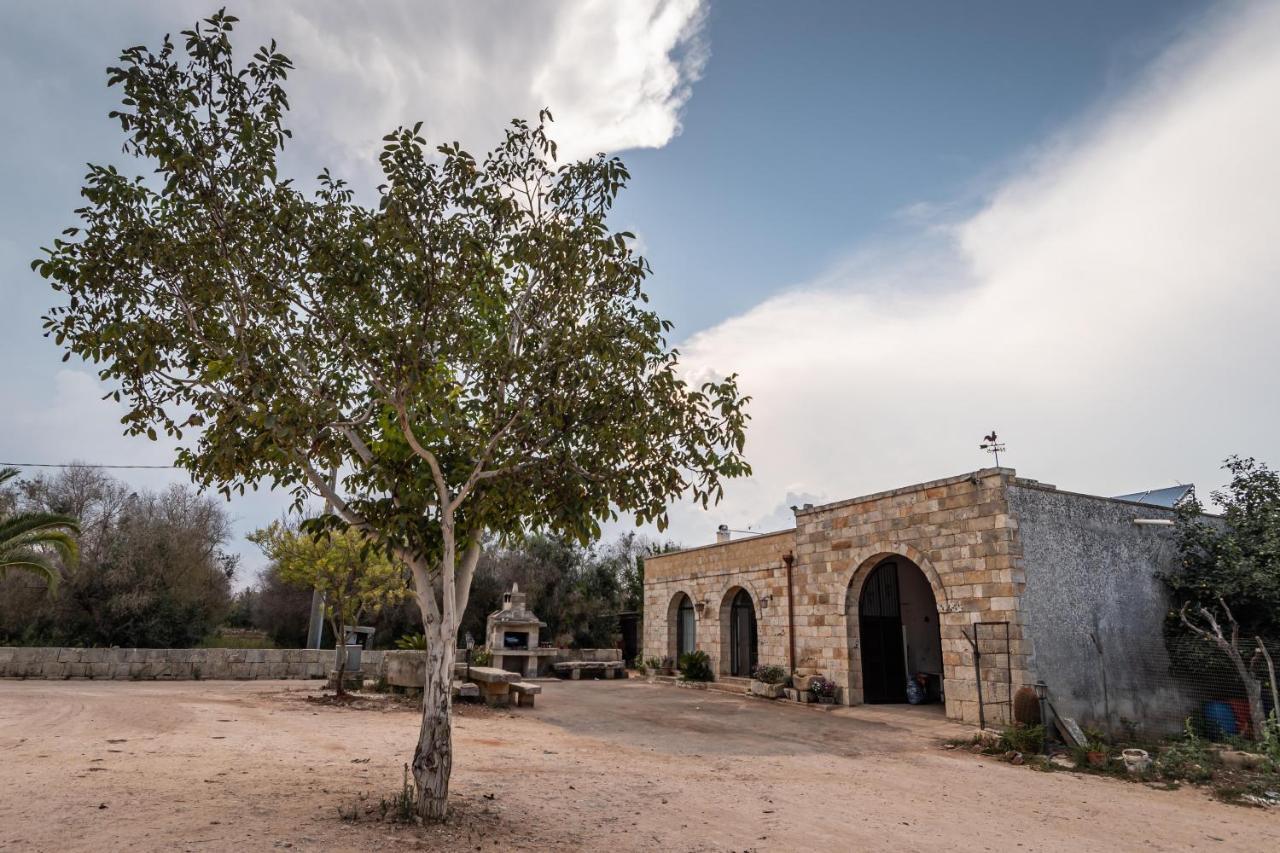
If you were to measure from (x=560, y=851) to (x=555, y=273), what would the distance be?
405 cm

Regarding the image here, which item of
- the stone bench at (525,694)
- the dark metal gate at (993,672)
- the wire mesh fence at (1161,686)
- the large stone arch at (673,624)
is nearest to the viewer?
the dark metal gate at (993,672)

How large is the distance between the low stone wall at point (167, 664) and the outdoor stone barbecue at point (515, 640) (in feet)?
10.6

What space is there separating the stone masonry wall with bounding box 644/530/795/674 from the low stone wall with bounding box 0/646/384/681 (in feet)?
26.6

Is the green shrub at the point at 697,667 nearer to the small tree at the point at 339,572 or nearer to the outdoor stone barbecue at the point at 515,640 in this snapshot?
the outdoor stone barbecue at the point at 515,640

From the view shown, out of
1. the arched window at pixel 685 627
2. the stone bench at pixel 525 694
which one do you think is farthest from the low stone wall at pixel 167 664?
the arched window at pixel 685 627

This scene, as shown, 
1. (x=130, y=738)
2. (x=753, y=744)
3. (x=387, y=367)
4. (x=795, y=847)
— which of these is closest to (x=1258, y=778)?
(x=753, y=744)

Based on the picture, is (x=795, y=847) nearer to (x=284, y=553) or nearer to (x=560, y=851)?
(x=560, y=851)

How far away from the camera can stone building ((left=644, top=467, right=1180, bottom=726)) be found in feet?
34.3

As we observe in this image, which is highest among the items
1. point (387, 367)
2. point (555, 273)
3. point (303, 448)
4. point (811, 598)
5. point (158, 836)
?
point (555, 273)

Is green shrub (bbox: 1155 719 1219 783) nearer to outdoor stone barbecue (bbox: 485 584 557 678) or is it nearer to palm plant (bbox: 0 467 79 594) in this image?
outdoor stone barbecue (bbox: 485 584 557 678)

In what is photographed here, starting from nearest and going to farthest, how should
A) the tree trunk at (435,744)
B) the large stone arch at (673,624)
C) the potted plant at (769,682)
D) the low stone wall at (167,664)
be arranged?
1. the tree trunk at (435,744)
2. the low stone wall at (167,664)
3. the potted plant at (769,682)
4. the large stone arch at (673,624)

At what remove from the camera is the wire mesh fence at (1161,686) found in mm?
10367

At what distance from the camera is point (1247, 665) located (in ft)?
34.4

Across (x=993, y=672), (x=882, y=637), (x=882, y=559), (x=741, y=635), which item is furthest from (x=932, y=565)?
(x=741, y=635)
